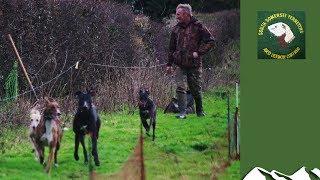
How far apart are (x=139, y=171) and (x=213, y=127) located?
3.04ft

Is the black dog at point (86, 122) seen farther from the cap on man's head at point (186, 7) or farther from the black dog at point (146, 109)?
the cap on man's head at point (186, 7)

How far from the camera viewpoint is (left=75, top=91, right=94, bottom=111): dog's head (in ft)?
38.5

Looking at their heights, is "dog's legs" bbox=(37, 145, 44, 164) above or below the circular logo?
below

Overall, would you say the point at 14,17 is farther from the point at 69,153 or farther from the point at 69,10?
the point at 69,153

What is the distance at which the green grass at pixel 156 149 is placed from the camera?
11.9 m

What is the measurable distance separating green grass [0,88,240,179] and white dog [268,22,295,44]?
3.32ft

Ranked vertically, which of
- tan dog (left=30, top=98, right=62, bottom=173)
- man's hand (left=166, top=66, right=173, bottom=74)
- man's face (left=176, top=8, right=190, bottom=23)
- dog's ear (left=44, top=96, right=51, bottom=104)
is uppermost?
man's face (left=176, top=8, right=190, bottom=23)

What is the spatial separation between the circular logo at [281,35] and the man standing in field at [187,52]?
705mm

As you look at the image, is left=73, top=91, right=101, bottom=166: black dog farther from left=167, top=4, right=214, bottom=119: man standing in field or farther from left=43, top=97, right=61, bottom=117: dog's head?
left=167, top=4, right=214, bottom=119: man standing in field

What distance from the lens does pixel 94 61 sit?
12.5 m

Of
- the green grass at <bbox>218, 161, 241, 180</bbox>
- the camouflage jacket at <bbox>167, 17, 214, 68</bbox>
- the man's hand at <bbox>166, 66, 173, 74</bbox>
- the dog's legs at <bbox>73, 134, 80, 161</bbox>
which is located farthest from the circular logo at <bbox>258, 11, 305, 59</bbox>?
the dog's legs at <bbox>73, 134, 80, 161</bbox>

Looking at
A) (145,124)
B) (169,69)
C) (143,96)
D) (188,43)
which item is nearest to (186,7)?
(188,43)

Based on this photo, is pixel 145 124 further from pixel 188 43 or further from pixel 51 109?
pixel 51 109

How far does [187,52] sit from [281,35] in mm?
1005
